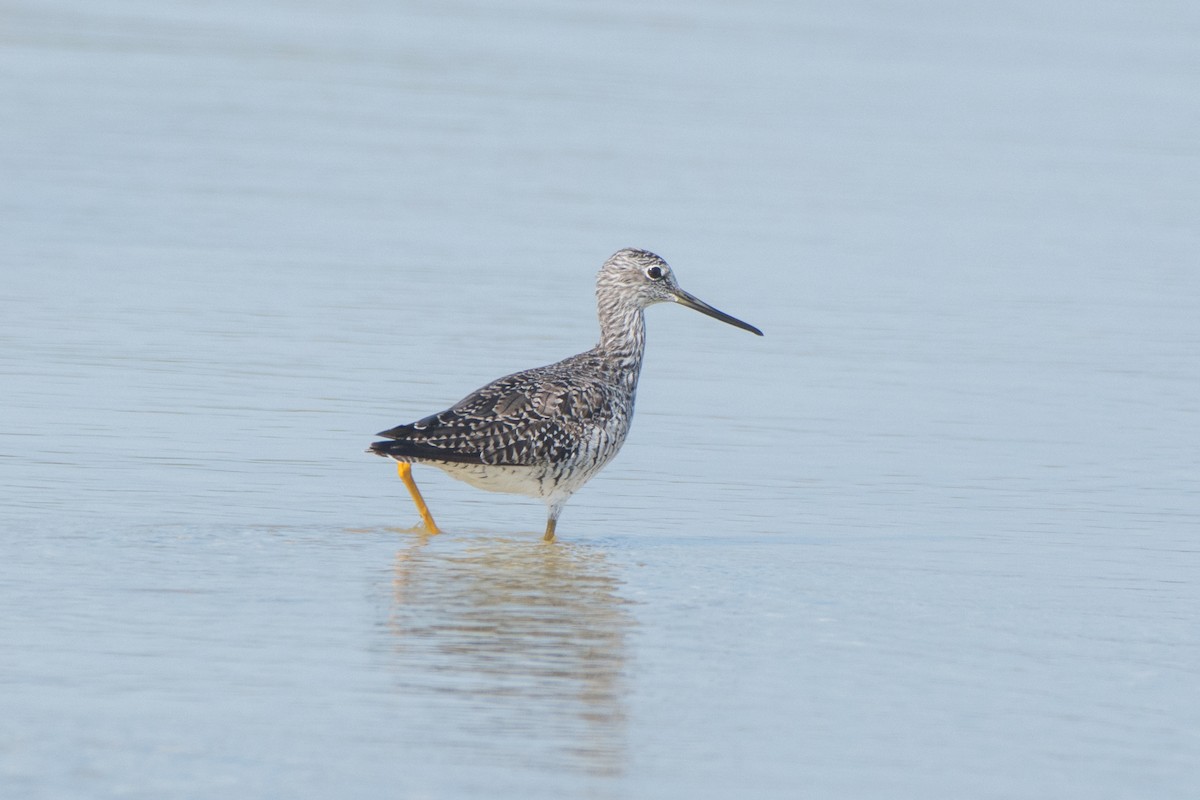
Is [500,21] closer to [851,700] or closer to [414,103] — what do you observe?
[414,103]

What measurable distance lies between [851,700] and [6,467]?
4523 mm

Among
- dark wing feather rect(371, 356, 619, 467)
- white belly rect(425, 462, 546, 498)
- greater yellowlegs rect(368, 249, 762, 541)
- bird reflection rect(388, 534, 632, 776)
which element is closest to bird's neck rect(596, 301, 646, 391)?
greater yellowlegs rect(368, 249, 762, 541)

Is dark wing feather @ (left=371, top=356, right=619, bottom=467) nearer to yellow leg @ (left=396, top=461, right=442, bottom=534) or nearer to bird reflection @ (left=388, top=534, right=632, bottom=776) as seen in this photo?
yellow leg @ (left=396, top=461, right=442, bottom=534)

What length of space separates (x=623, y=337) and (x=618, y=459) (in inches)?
31.1

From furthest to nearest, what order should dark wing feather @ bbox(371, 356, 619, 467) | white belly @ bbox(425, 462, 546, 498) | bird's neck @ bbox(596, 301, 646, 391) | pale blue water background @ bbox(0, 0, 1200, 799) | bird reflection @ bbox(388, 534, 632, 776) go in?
A: 1. bird's neck @ bbox(596, 301, 646, 391)
2. white belly @ bbox(425, 462, 546, 498)
3. dark wing feather @ bbox(371, 356, 619, 467)
4. pale blue water background @ bbox(0, 0, 1200, 799)
5. bird reflection @ bbox(388, 534, 632, 776)

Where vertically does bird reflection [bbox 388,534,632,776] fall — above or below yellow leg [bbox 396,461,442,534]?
below

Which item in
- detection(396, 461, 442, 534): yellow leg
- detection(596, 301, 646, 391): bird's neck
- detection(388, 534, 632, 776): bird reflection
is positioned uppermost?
detection(596, 301, 646, 391): bird's neck

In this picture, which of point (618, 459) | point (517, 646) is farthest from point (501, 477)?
point (517, 646)

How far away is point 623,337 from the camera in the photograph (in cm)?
1026

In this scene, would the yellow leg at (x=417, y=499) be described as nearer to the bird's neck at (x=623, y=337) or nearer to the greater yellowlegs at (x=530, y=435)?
the greater yellowlegs at (x=530, y=435)

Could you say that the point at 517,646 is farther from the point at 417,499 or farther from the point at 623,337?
the point at 623,337

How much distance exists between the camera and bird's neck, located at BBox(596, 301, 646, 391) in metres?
10.2

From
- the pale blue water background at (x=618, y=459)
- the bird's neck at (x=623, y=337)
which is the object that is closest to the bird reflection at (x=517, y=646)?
the pale blue water background at (x=618, y=459)

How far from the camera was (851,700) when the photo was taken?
6629mm
